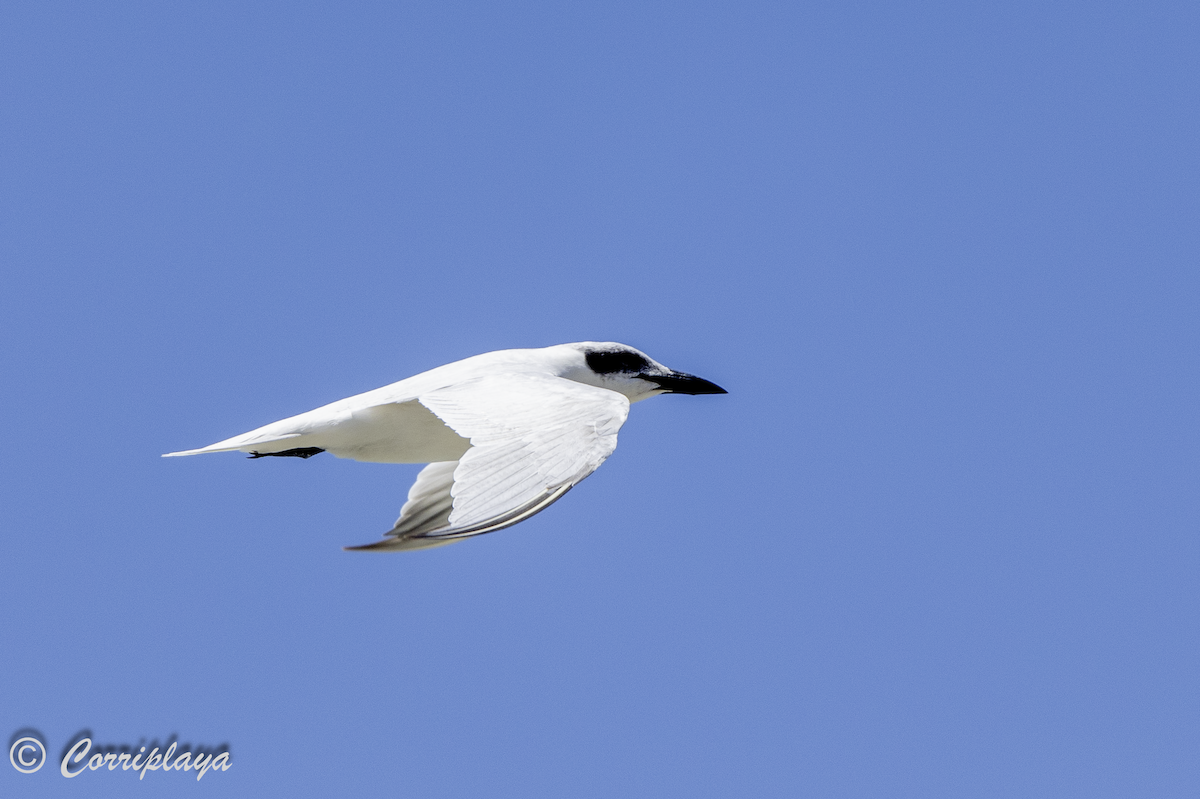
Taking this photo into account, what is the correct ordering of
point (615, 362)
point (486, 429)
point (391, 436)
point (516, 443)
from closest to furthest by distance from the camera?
point (516, 443) → point (486, 429) → point (391, 436) → point (615, 362)

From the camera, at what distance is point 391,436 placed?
8.83 meters

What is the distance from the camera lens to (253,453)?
8.87m

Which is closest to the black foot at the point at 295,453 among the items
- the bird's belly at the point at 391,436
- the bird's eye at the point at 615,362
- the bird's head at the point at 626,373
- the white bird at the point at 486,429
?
the white bird at the point at 486,429

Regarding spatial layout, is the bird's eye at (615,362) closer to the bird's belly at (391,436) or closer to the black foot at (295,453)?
the bird's belly at (391,436)

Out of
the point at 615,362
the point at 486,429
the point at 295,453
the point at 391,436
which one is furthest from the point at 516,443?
the point at 615,362

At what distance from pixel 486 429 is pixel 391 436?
202 centimetres

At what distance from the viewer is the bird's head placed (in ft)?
32.4

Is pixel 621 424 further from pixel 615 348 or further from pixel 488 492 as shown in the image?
pixel 615 348

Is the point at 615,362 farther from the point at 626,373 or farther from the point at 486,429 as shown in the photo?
the point at 486,429

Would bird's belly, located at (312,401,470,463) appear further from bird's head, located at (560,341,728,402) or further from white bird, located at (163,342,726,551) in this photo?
bird's head, located at (560,341,728,402)

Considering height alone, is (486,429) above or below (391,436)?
above

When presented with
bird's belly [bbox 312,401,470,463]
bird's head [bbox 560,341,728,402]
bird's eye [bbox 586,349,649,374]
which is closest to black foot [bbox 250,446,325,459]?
bird's belly [bbox 312,401,470,463]

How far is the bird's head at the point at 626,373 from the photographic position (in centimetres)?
987

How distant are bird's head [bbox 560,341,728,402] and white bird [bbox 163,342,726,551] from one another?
1 cm
